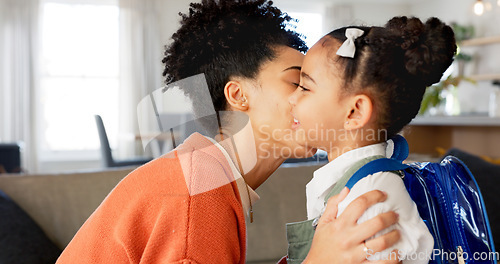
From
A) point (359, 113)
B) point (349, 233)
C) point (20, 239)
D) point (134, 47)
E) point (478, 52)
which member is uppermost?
point (134, 47)

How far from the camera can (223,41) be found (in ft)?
1.89

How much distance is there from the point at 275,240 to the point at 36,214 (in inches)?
25.0

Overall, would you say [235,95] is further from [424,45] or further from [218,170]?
[424,45]

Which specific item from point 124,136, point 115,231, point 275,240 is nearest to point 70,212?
point 275,240

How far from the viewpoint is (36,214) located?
127cm

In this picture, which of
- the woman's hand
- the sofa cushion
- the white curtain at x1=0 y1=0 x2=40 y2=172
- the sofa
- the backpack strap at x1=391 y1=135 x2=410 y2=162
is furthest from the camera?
the white curtain at x1=0 y1=0 x2=40 y2=172

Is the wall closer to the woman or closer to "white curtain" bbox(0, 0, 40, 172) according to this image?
"white curtain" bbox(0, 0, 40, 172)

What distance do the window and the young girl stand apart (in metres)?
5.30

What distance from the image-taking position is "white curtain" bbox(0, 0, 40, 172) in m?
5.58

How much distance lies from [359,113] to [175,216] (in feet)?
0.74

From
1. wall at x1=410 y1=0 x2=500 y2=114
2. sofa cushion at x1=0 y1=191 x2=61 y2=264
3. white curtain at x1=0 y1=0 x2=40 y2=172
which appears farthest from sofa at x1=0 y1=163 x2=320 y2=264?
white curtain at x1=0 y1=0 x2=40 y2=172

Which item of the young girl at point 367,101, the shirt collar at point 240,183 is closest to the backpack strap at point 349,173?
the young girl at point 367,101

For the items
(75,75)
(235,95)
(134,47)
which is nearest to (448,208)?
(235,95)

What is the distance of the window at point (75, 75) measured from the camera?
5.63m
